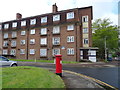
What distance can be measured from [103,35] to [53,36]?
62.4 feet

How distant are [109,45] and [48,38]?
20202 mm

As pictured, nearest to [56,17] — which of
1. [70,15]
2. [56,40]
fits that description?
[70,15]

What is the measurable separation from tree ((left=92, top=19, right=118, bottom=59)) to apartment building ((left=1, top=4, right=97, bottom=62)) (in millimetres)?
8451

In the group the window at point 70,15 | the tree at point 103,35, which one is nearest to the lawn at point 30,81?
the window at point 70,15

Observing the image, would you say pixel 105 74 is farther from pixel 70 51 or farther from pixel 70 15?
pixel 70 15

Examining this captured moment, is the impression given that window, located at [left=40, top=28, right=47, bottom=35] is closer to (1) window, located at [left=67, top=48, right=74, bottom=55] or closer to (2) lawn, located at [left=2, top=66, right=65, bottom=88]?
(1) window, located at [left=67, top=48, right=74, bottom=55]

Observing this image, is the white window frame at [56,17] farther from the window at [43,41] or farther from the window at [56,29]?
the window at [43,41]

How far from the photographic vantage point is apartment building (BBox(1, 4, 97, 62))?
24120mm

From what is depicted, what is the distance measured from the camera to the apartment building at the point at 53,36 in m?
24.1

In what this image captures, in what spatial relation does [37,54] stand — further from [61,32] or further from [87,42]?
[87,42]

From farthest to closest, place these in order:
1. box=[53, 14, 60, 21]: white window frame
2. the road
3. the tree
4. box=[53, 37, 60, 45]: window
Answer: the tree, box=[53, 14, 60, 21]: white window frame, box=[53, 37, 60, 45]: window, the road

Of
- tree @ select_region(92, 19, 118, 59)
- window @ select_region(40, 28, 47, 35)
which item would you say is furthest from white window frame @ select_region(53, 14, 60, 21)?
tree @ select_region(92, 19, 118, 59)

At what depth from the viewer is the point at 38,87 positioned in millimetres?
4352

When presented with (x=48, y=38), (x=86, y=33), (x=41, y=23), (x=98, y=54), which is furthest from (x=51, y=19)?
(x=98, y=54)
